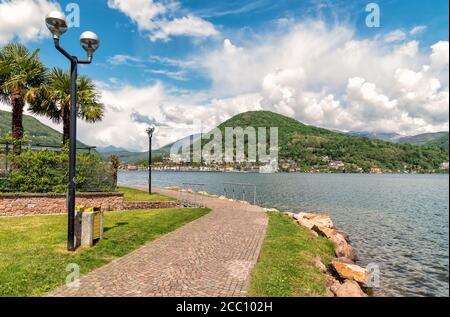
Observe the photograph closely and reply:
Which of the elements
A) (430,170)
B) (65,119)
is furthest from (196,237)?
(430,170)

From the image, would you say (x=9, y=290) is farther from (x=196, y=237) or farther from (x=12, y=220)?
(x=12, y=220)

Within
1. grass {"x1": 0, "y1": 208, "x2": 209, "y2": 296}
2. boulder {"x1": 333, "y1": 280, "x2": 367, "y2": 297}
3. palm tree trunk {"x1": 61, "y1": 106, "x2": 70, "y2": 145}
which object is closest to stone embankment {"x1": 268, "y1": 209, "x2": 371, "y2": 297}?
boulder {"x1": 333, "y1": 280, "x2": 367, "y2": 297}

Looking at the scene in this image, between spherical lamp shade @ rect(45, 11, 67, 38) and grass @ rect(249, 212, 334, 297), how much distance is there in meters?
8.64

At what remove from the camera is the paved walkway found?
6.43m

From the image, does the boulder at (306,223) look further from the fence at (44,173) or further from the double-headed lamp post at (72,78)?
the fence at (44,173)

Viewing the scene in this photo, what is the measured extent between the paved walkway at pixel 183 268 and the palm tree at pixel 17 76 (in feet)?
47.7

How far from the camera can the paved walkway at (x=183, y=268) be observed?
6.43 m

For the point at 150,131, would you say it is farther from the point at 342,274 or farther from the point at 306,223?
the point at 342,274

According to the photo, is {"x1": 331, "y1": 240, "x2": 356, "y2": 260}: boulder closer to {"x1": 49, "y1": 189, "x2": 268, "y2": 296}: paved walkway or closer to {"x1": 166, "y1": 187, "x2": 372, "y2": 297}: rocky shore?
{"x1": 166, "y1": 187, "x2": 372, "y2": 297}: rocky shore

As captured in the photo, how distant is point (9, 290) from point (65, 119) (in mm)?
18730

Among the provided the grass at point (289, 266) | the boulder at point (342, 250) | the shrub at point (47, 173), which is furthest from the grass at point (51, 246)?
the boulder at point (342, 250)

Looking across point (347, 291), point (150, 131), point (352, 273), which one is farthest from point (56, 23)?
point (150, 131)
